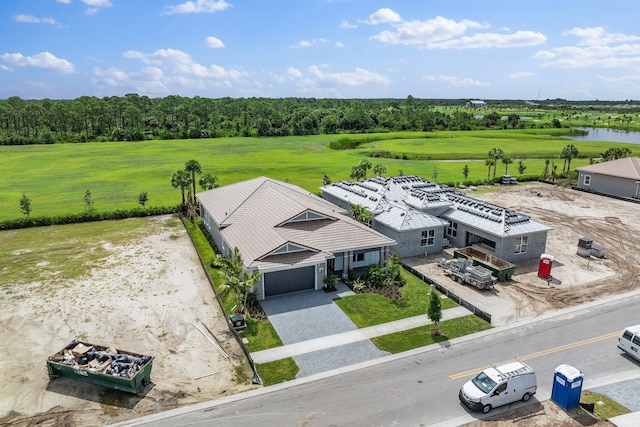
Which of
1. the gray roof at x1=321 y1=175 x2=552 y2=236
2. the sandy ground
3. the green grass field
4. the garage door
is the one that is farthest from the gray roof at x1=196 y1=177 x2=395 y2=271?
the green grass field

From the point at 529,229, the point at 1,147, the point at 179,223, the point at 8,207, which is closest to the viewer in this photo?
the point at 529,229

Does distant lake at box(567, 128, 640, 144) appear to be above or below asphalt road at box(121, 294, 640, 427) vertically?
above

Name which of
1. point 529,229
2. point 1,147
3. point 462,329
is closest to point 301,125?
point 1,147

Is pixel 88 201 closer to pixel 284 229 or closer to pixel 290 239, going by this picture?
pixel 284 229

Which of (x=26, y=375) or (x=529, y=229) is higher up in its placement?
(x=529, y=229)

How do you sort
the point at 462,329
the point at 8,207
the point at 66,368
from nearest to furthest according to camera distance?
the point at 66,368 → the point at 462,329 → the point at 8,207

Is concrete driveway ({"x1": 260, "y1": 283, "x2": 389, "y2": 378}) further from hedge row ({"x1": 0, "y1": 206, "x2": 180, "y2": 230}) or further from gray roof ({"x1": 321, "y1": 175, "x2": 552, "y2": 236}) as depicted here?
hedge row ({"x1": 0, "y1": 206, "x2": 180, "y2": 230})

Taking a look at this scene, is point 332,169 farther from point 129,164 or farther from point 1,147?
point 1,147
